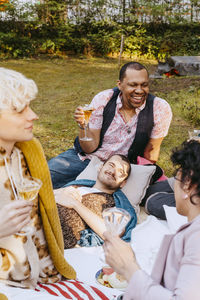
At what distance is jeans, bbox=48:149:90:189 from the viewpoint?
15.5 feet

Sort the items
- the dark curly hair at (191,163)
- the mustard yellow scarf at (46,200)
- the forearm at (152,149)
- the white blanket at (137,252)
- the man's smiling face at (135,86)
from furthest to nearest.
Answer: the forearm at (152,149)
the man's smiling face at (135,86)
the white blanket at (137,252)
the mustard yellow scarf at (46,200)
the dark curly hair at (191,163)

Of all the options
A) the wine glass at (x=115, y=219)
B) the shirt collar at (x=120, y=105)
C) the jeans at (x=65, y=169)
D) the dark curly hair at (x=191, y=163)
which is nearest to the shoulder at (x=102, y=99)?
the shirt collar at (x=120, y=105)

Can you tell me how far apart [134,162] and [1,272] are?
286 centimetres

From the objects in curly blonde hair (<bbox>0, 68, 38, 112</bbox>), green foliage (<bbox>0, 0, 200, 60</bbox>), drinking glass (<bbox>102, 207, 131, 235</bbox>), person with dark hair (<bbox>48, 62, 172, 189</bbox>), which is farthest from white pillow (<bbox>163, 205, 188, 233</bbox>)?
green foliage (<bbox>0, 0, 200, 60</bbox>)

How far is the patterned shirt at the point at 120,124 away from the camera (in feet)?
15.3

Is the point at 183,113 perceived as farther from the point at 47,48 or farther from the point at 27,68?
the point at 47,48

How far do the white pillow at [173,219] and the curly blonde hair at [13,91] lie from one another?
93.9 inches

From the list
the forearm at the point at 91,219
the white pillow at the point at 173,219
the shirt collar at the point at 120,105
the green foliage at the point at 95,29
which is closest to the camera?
the forearm at the point at 91,219

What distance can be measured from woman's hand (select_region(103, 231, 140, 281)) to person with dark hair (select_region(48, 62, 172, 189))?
2740 mm

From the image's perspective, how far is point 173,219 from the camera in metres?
3.93

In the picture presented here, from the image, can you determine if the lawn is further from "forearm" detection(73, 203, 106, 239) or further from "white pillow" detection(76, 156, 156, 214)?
"forearm" detection(73, 203, 106, 239)

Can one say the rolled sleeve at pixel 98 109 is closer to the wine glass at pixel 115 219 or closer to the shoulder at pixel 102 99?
the shoulder at pixel 102 99

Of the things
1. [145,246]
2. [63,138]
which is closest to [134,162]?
[145,246]

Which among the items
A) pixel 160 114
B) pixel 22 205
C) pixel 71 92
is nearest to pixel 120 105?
pixel 160 114
